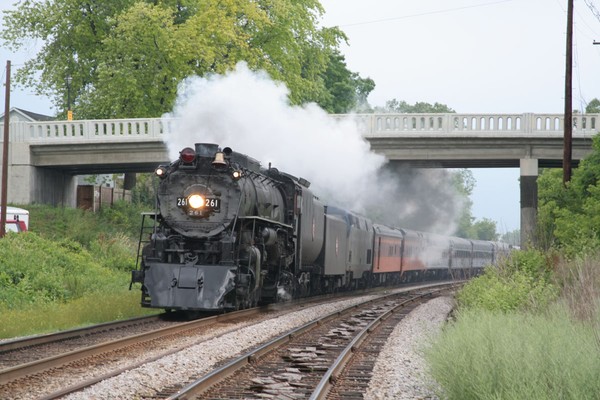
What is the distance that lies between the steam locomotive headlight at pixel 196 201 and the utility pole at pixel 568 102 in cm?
1419

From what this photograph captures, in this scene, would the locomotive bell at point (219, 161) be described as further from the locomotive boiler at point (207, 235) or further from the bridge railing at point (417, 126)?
the bridge railing at point (417, 126)

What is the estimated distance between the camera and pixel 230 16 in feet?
144

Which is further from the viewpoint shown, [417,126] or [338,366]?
[417,126]

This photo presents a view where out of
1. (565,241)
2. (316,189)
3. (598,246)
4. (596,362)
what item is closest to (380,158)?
(316,189)

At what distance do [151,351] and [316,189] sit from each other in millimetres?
20433

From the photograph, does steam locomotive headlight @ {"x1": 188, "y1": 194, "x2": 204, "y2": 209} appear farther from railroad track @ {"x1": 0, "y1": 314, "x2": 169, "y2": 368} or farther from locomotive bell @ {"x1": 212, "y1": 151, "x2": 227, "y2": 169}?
railroad track @ {"x1": 0, "y1": 314, "x2": 169, "y2": 368}

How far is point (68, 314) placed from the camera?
17.5 m

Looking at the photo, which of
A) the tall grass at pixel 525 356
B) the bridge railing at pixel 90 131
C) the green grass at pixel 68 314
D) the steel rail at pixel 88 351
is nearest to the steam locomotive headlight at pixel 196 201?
the steel rail at pixel 88 351

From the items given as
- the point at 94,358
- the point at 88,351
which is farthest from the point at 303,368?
the point at 88,351

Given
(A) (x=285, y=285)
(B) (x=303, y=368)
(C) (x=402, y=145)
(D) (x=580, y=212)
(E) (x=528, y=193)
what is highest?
(C) (x=402, y=145)

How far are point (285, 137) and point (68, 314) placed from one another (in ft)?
36.5

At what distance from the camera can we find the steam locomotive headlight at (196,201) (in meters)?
17.9

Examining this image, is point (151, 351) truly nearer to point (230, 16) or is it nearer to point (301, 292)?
point (301, 292)

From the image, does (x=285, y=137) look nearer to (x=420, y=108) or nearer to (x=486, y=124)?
(x=486, y=124)
